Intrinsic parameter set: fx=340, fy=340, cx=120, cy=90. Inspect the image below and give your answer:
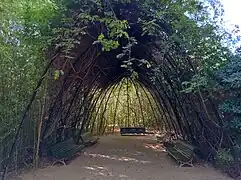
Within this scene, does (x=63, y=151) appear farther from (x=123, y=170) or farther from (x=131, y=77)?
(x=131, y=77)

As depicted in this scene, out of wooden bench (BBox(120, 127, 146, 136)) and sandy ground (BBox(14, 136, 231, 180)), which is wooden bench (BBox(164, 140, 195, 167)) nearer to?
sandy ground (BBox(14, 136, 231, 180))

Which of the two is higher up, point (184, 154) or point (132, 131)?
point (132, 131)

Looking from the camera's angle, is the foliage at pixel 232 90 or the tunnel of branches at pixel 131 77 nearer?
the foliage at pixel 232 90

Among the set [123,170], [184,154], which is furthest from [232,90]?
[123,170]

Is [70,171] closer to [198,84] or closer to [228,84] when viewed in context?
[198,84]

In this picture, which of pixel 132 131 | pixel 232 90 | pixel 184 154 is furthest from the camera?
pixel 132 131

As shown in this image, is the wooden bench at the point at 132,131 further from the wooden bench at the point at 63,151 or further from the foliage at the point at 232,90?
the foliage at the point at 232,90

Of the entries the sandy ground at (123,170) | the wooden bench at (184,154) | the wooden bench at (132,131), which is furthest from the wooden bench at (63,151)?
the wooden bench at (132,131)

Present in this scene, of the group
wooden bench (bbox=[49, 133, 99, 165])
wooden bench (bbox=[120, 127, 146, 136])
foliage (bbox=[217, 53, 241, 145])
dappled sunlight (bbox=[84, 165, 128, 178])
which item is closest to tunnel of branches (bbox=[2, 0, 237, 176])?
wooden bench (bbox=[49, 133, 99, 165])

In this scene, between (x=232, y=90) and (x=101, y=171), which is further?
(x=101, y=171)

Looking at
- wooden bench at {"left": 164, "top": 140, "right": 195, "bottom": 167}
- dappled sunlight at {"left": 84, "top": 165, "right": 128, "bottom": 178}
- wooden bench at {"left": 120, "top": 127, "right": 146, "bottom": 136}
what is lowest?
dappled sunlight at {"left": 84, "top": 165, "right": 128, "bottom": 178}

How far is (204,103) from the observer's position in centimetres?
606

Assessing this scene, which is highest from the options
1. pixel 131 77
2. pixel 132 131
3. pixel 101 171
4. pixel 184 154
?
pixel 131 77

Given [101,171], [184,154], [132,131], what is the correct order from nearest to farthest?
[101,171] → [184,154] → [132,131]
